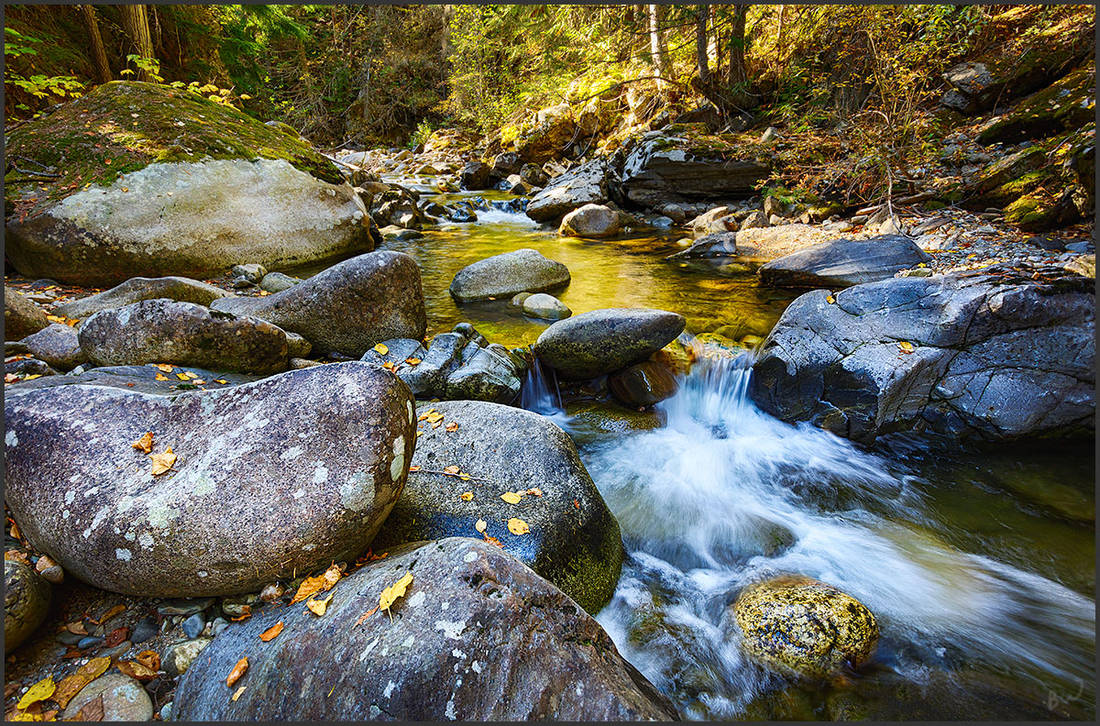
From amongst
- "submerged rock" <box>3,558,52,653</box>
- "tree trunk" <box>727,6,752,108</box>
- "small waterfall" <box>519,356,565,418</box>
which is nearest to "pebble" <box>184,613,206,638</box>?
"submerged rock" <box>3,558,52,653</box>

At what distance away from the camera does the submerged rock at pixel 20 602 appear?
176cm

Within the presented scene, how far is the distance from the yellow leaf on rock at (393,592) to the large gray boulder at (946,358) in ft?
14.2

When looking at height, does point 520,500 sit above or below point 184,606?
below

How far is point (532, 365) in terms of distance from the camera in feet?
17.7

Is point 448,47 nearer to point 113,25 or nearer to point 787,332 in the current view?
point 113,25

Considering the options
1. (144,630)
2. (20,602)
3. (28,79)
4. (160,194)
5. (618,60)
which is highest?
(618,60)

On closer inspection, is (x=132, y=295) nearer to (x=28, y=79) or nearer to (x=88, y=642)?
(x=88, y=642)

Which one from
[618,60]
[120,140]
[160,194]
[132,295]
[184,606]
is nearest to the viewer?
[184,606]

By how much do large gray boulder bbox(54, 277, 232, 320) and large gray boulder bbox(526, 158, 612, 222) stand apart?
9480 millimetres

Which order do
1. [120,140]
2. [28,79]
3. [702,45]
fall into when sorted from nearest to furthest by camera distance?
[120,140], [28,79], [702,45]

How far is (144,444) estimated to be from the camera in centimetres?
212

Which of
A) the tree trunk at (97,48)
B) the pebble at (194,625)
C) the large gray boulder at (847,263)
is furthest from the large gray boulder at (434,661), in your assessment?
the tree trunk at (97,48)

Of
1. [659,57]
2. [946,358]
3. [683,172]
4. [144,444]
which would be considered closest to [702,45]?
[659,57]

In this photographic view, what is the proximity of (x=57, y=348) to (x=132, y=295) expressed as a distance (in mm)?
1325
